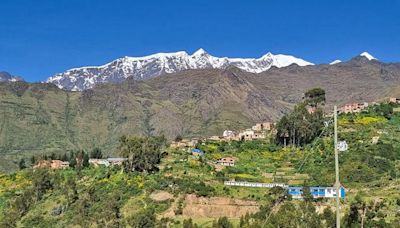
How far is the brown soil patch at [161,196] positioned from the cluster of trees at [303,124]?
23.1 meters

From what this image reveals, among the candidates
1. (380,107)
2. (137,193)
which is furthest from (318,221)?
(380,107)

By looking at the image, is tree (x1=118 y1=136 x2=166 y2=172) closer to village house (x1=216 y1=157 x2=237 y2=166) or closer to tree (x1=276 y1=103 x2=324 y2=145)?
village house (x1=216 y1=157 x2=237 y2=166)

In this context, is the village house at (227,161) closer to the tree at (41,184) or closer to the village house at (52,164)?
the tree at (41,184)

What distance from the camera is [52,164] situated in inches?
3268

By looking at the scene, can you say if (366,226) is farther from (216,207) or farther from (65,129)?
(65,129)

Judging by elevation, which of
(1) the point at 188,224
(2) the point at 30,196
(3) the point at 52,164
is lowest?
(1) the point at 188,224

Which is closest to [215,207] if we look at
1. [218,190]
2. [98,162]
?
[218,190]

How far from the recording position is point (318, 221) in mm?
42531

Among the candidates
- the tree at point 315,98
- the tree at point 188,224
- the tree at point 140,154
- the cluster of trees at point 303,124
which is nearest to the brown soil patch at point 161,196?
the tree at point 188,224

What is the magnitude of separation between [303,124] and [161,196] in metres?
24.1

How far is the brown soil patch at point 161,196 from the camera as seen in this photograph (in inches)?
2290

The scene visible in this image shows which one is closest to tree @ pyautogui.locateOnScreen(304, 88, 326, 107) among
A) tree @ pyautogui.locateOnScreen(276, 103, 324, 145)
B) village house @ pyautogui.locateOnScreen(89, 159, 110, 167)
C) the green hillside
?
tree @ pyautogui.locateOnScreen(276, 103, 324, 145)

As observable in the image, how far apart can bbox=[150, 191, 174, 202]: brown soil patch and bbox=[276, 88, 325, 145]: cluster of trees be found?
2307 centimetres

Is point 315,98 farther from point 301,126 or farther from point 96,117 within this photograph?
point 96,117
